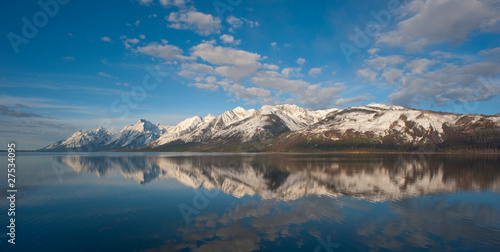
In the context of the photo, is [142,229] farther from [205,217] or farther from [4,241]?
[4,241]

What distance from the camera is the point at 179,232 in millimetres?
27719

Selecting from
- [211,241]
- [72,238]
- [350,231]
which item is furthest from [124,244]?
[350,231]

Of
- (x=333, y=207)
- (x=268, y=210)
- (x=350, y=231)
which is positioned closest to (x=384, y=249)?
(x=350, y=231)

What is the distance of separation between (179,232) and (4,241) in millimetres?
17082

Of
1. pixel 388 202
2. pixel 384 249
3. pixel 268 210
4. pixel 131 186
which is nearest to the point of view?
pixel 384 249

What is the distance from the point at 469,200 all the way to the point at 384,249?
102 ft

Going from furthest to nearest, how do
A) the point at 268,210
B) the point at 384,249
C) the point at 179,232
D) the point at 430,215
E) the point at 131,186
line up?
the point at 131,186, the point at 268,210, the point at 430,215, the point at 179,232, the point at 384,249

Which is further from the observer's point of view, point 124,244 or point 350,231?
point 350,231

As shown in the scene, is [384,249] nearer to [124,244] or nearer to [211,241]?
[211,241]

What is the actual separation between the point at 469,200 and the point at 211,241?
148ft

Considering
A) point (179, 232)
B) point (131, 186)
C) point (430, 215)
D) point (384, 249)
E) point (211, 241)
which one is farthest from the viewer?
point (131, 186)

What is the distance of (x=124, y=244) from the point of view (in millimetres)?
24219

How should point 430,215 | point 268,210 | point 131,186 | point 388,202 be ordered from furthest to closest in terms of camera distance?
point 131,186
point 388,202
point 268,210
point 430,215

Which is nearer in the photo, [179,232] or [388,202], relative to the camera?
[179,232]
